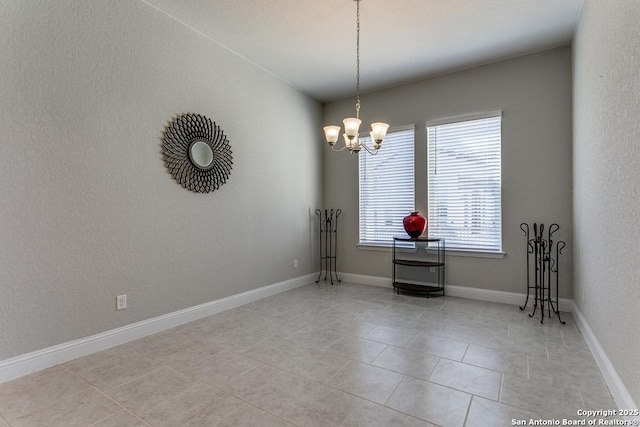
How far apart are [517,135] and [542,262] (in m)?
1.53

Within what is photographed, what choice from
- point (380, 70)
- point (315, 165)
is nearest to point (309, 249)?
point (315, 165)

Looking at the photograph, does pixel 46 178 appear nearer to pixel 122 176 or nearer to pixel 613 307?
pixel 122 176

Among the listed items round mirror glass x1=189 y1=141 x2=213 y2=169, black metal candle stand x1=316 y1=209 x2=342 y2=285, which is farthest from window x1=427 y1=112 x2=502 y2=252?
round mirror glass x1=189 y1=141 x2=213 y2=169

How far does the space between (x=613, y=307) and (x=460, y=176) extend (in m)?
2.49

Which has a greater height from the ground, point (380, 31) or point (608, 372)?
point (380, 31)

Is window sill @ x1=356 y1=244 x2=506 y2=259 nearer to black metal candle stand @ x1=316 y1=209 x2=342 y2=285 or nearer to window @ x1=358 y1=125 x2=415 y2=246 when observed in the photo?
window @ x1=358 y1=125 x2=415 y2=246

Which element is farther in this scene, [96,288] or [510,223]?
[510,223]

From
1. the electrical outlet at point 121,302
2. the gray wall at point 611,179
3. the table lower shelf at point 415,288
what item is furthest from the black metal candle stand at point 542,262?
the electrical outlet at point 121,302

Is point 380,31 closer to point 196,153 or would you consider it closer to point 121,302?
point 196,153

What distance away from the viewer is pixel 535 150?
3775 mm

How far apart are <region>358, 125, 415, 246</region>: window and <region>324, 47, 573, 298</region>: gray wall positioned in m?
0.15

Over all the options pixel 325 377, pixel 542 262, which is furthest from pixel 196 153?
pixel 542 262

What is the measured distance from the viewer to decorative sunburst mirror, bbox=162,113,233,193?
126 inches

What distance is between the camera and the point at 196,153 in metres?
3.39
